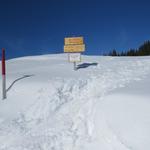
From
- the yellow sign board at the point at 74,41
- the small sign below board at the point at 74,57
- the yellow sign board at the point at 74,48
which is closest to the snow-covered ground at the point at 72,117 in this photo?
the small sign below board at the point at 74,57

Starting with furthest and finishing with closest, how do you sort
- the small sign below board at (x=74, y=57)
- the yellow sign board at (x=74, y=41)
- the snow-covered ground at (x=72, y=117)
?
1. the yellow sign board at (x=74, y=41)
2. the small sign below board at (x=74, y=57)
3. the snow-covered ground at (x=72, y=117)

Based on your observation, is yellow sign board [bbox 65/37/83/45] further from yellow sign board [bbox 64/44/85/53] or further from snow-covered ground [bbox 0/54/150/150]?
snow-covered ground [bbox 0/54/150/150]

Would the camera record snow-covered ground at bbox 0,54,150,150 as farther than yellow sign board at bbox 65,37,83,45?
No

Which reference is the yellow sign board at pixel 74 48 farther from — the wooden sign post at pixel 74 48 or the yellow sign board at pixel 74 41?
the yellow sign board at pixel 74 41

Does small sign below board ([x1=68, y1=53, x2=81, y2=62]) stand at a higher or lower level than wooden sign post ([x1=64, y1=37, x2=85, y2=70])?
lower

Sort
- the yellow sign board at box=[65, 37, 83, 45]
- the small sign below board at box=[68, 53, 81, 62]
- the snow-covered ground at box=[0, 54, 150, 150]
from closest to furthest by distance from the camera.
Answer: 1. the snow-covered ground at box=[0, 54, 150, 150]
2. the small sign below board at box=[68, 53, 81, 62]
3. the yellow sign board at box=[65, 37, 83, 45]

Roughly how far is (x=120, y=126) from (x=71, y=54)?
293 inches

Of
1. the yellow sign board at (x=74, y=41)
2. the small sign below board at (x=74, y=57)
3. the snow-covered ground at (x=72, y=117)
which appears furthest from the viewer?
the yellow sign board at (x=74, y=41)

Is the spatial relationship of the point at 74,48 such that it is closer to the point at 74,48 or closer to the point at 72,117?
the point at 74,48

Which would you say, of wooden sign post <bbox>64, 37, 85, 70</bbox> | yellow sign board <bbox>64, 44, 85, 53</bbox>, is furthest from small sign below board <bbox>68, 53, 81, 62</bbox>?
yellow sign board <bbox>64, 44, 85, 53</bbox>

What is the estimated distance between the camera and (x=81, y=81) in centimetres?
919

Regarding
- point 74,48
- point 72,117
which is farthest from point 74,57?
point 72,117

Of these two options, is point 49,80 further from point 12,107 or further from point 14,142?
point 14,142

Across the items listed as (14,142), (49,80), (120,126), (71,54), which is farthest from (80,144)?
(71,54)
